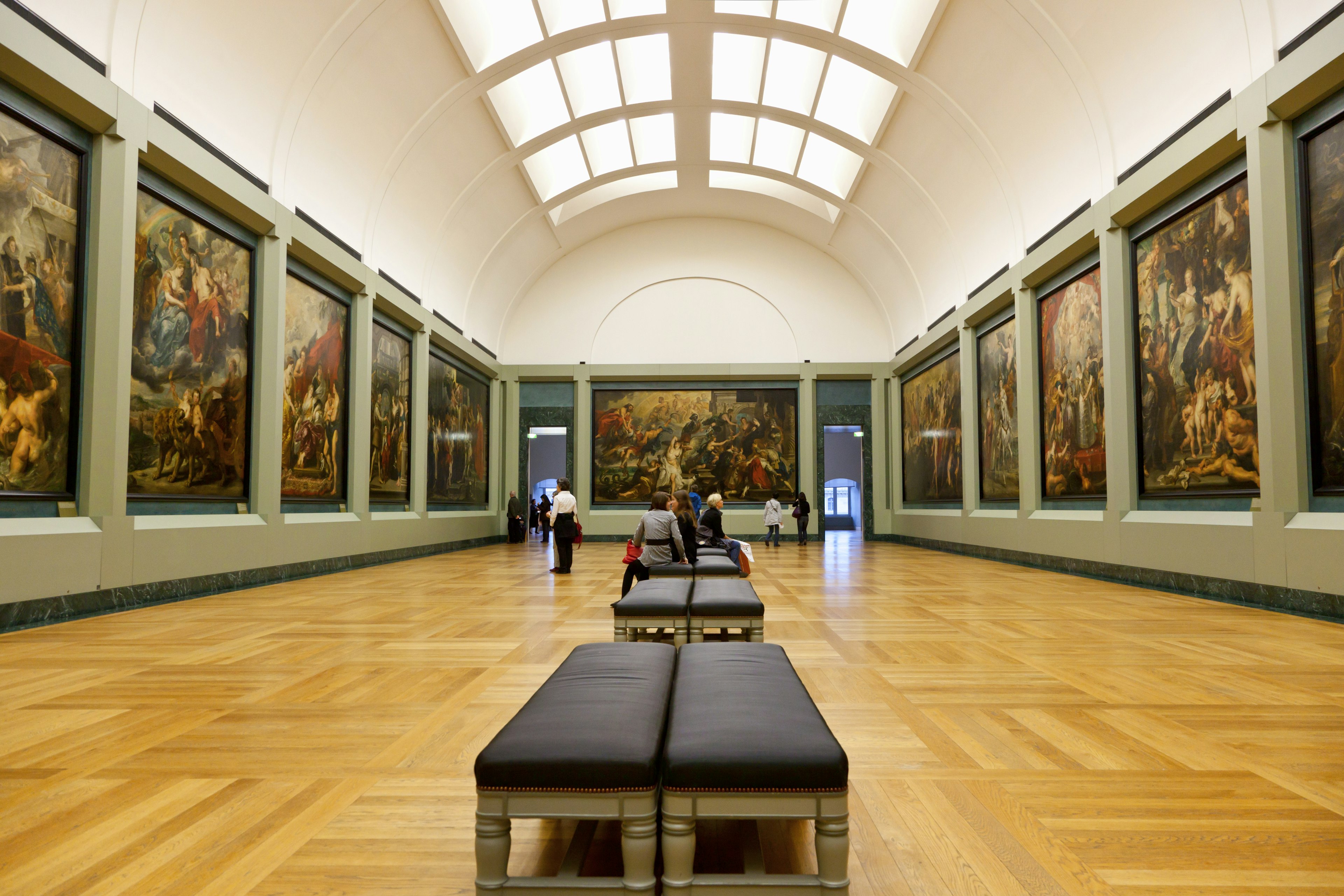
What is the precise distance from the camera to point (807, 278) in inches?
1158

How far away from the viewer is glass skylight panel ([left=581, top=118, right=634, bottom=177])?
76.7ft

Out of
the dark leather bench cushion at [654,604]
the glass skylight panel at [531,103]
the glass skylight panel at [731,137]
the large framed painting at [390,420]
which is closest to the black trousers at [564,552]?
the large framed painting at [390,420]

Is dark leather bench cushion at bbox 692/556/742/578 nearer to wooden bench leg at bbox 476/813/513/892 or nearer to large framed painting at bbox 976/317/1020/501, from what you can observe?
wooden bench leg at bbox 476/813/513/892

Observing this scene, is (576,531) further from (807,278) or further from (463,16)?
(807,278)

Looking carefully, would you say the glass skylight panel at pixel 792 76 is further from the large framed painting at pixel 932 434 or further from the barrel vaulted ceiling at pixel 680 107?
the large framed painting at pixel 932 434

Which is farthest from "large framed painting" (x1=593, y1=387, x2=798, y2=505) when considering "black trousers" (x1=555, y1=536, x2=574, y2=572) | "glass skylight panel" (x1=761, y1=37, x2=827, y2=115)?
"black trousers" (x1=555, y1=536, x2=574, y2=572)

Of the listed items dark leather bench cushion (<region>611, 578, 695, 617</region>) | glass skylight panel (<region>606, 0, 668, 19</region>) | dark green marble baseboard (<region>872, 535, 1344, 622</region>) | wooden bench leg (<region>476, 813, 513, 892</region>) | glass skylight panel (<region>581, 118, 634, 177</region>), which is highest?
glass skylight panel (<region>606, 0, 668, 19</region>)

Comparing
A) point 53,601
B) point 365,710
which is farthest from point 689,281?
point 365,710

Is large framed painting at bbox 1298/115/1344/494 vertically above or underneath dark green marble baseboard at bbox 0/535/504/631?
above

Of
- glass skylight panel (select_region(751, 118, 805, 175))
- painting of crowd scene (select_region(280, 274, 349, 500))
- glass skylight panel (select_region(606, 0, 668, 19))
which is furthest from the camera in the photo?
glass skylight panel (select_region(751, 118, 805, 175))

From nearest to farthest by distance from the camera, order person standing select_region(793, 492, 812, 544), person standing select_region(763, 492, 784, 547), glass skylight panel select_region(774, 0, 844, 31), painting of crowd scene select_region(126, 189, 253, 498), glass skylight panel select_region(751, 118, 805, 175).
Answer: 1. painting of crowd scene select_region(126, 189, 253, 498)
2. glass skylight panel select_region(774, 0, 844, 31)
3. glass skylight panel select_region(751, 118, 805, 175)
4. person standing select_region(763, 492, 784, 547)
5. person standing select_region(793, 492, 812, 544)

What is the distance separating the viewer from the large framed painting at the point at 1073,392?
1446 centimetres

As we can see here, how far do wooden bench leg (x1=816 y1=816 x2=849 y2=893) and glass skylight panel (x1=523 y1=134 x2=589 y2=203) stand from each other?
22290 millimetres

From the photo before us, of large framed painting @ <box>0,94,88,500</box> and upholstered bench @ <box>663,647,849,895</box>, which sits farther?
large framed painting @ <box>0,94,88,500</box>
